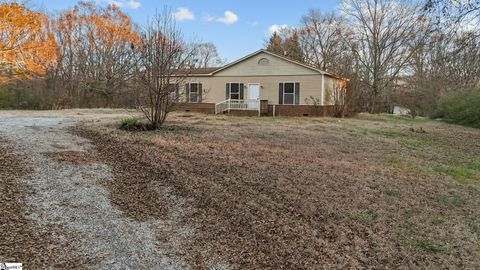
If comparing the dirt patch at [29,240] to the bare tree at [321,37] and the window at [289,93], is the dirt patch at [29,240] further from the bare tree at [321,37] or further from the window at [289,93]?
the bare tree at [321,37]

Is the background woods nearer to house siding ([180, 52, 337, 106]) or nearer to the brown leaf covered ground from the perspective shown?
house siding ([180, 52, 337, 106])

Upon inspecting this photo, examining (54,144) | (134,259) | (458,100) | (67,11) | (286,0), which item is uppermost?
(67,11)

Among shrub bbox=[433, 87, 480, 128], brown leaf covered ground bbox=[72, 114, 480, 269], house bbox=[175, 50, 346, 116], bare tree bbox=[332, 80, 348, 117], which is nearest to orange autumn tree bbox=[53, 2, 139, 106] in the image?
house bbox=[175, 50, 346, 116]

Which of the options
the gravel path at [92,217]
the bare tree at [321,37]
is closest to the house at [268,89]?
the gravel path at [92,217]

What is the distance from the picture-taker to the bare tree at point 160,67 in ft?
33.2

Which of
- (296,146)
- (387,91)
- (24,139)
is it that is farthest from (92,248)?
(387,91)

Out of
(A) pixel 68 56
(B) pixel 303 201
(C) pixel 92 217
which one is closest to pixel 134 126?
(C) pixel 92 217

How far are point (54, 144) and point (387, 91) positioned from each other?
3484 centimetres

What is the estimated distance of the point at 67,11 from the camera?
32719 millimetres

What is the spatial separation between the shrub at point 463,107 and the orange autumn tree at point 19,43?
85.1 feet

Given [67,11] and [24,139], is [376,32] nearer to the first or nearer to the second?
[67,11]

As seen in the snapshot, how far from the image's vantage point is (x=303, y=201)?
480cm

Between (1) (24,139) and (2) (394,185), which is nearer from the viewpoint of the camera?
(2) (394,185)

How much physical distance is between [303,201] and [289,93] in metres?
17.1
